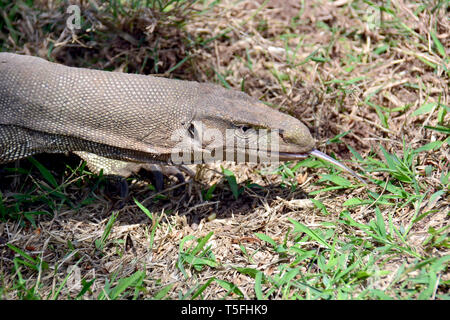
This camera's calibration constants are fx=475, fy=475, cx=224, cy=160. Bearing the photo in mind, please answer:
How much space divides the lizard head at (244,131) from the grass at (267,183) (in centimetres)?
52

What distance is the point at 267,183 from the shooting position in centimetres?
382

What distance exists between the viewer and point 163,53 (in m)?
4.24

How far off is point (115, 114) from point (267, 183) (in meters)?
1.35

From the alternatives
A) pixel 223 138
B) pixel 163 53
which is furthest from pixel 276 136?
pixel 163 53

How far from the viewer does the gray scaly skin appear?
10.3 ft

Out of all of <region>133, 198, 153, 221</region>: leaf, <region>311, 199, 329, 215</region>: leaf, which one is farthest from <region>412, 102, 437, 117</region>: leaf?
<region>133, 198, 153, 221</region>: leaf

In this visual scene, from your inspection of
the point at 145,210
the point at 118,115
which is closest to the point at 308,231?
the point at 145,210

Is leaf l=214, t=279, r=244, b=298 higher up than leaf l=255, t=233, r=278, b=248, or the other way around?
leaf l=255, t=233, r=278, b=248

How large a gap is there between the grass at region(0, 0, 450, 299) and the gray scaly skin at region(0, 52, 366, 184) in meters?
0.43

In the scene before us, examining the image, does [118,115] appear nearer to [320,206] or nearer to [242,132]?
[242,132]

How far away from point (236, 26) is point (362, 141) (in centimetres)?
166

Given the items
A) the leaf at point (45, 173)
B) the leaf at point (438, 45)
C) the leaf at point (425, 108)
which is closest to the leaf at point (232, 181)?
the leaf at point (45, 173)

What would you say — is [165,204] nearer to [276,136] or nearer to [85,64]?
[276,136]

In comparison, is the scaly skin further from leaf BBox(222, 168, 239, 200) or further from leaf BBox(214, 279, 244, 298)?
leaf BBox(214, 279, 244, 298)
